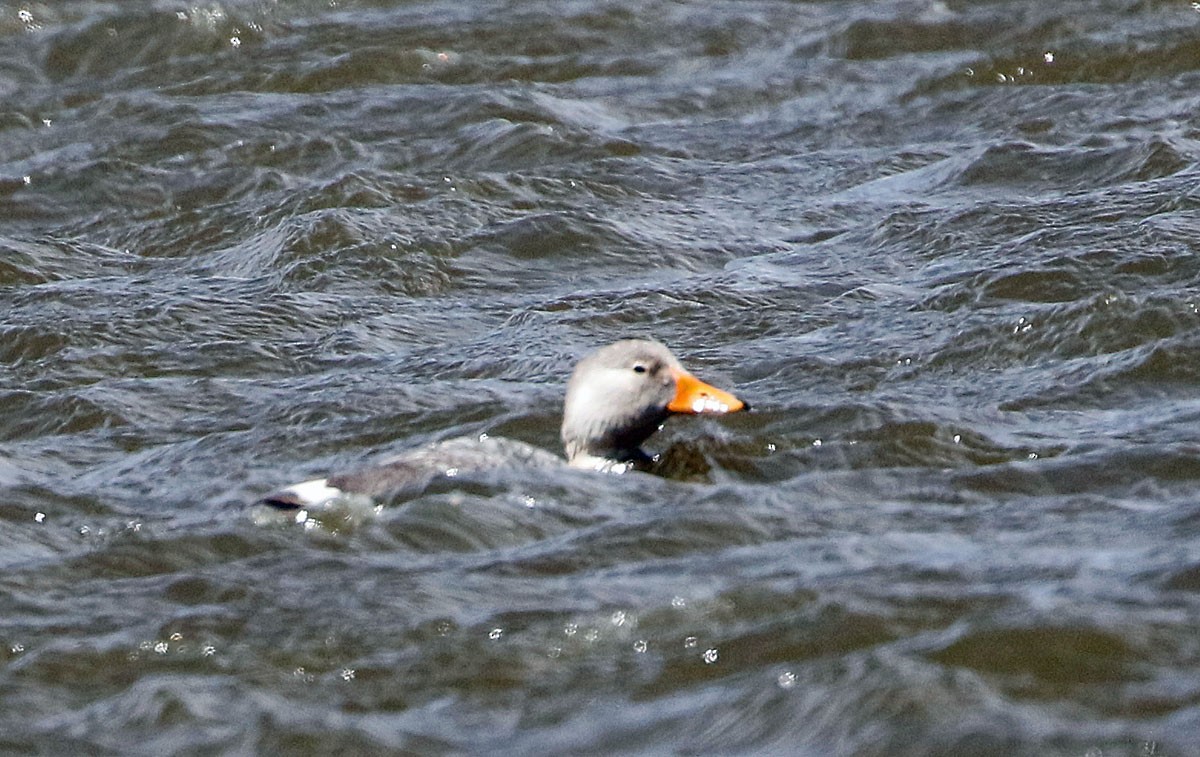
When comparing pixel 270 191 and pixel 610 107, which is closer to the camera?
pixel 270 191

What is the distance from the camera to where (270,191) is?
40.1ft

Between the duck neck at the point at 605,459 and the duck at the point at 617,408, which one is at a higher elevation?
the duck at the point at 617,408

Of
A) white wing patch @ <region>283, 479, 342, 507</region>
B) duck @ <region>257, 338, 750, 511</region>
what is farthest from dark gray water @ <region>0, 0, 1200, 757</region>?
duck @ <region>257, 338, 750, 511</region>

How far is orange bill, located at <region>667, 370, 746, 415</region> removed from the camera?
816 cm

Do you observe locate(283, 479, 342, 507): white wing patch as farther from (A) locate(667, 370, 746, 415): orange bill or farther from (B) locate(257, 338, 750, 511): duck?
(A) locate(667, 370, 746, 415): orange bill

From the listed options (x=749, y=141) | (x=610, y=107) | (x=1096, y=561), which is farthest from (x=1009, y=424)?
(x=610, y=107)

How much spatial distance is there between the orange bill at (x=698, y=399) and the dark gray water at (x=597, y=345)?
178mm

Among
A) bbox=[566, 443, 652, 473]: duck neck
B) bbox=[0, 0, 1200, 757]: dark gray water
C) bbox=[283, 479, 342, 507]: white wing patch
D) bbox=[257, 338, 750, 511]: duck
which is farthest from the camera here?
bbox=[566, 443, 652, 473]: duck neck

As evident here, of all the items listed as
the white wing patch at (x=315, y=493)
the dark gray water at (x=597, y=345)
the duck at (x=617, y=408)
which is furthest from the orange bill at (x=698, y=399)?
the white wing patch at (x=315, y=493)

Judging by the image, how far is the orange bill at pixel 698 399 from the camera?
26.8 feet

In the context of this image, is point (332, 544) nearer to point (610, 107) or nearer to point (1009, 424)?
point (1009, 424)

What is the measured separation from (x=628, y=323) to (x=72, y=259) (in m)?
3.12

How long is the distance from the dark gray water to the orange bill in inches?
7.0

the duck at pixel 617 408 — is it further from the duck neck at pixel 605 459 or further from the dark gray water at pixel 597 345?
the dark gray water at pixel 597 345
